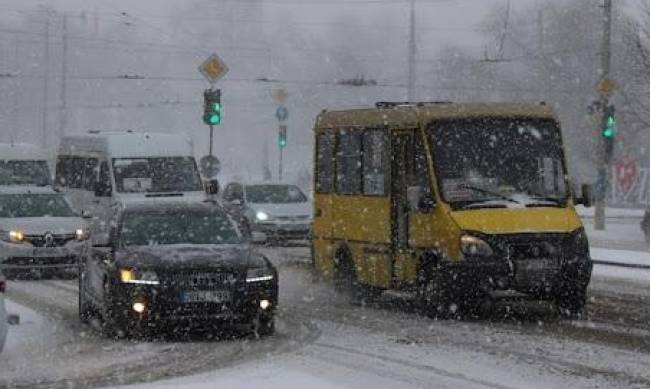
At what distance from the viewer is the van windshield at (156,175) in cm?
2841

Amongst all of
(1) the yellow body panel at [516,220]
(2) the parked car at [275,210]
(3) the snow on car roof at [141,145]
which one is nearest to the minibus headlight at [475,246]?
(1) the yellow body panel at [516,220]

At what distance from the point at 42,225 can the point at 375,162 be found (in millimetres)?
8092

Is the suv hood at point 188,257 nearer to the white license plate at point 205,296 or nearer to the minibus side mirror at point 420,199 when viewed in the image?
the white license plate at point 205,296

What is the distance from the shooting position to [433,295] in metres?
17.1

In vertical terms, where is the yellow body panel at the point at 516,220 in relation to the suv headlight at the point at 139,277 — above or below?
above

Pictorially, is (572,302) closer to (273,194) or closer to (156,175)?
(156,175)

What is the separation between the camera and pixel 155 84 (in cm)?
14500

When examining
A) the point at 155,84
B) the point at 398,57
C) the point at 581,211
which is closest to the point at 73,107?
the point at 155,84

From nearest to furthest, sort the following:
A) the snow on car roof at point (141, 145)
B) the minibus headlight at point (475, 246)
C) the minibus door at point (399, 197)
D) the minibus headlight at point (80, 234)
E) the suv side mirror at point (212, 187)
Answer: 1. the minibus headlight at point (475, 246)
2. the minibus door at point (399, 197)
3. the minibus headlight at point (80, 234)
4. the snow on car roof at point (141, 145)
5. the suv side mirror at point (212, 187)

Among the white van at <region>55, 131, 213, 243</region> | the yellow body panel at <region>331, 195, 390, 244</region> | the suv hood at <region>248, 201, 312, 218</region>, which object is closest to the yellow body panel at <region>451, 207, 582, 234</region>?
the yellow body panel at <region>331, 195, 390, 244</region>

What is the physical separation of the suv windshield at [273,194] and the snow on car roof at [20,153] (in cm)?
487

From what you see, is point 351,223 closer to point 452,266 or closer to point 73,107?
point 452,266

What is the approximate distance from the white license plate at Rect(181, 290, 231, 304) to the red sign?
48631 mm

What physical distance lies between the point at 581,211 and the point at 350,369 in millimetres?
47641
